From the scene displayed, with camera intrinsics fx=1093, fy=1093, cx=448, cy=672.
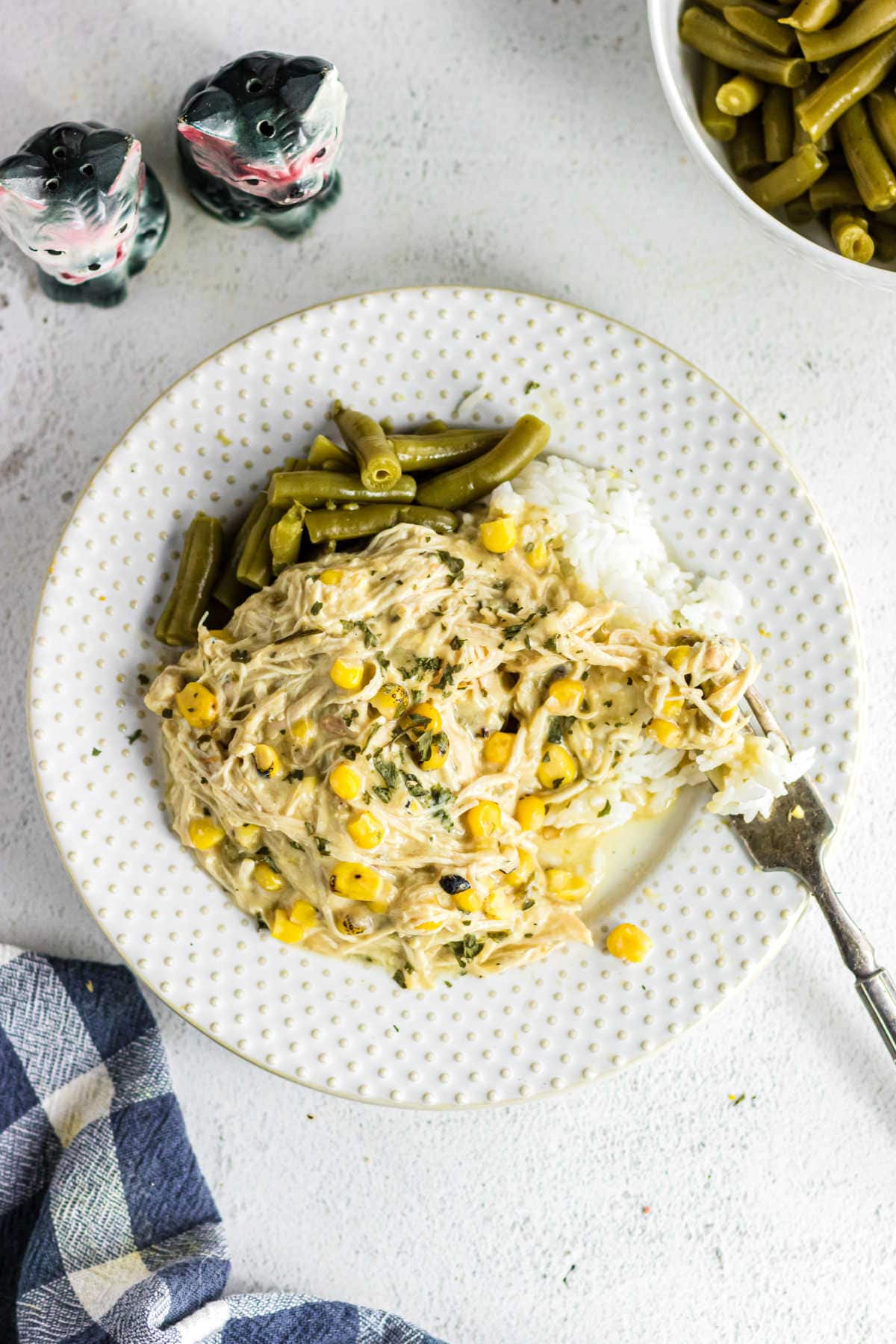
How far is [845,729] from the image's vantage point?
12.3 ft

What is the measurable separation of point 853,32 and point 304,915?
3228mm

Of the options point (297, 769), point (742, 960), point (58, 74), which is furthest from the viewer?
point (58, 74)

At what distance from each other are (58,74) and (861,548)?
344 centimetres

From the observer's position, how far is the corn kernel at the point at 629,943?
3750 millimetres

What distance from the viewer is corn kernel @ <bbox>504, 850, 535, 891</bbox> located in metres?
3.63

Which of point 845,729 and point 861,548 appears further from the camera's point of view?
point 861,548

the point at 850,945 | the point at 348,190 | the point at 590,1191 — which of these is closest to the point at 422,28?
the point at 348,190

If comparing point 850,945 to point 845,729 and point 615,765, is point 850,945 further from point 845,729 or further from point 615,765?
point 615,765

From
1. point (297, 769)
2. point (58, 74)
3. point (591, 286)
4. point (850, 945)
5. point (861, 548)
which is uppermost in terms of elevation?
point (58, 74)

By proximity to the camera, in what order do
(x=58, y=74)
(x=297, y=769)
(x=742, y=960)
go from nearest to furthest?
1. (x=297, y=769)
2. (x=742, y=960)
3. (x=58, y=74)

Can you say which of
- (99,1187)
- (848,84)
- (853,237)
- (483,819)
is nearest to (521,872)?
(483,819)

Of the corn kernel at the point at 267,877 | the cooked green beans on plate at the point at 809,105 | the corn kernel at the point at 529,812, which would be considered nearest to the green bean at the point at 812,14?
the cooked green beans on plate at the point at 809,105

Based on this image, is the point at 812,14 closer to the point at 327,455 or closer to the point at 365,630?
the point at 327,455

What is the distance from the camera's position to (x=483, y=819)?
11.5 ft
